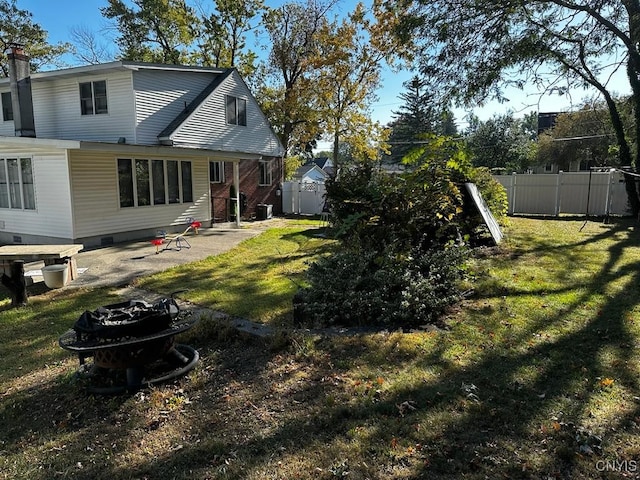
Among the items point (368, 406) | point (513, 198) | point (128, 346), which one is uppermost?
point (513, 198)

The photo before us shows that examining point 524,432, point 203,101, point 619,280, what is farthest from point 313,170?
point 524,432

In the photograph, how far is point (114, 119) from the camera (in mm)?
13367

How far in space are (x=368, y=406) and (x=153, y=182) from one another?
38.9 ft

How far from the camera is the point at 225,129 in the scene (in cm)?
1689

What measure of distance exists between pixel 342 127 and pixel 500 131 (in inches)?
532

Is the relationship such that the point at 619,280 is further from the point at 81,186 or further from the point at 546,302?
the point at 81,186

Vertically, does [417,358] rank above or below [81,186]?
below

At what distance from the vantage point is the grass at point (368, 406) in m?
2.46

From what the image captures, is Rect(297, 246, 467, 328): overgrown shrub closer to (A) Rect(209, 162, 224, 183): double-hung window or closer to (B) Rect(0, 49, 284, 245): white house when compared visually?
(B) Rect(0, 49, 284, 245): white house

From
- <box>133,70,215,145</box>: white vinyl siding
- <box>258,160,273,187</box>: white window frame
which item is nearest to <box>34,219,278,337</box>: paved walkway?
<box>133,70,215,145</box>: white vinyl siding

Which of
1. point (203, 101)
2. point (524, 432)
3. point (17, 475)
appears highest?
point (203, 101)

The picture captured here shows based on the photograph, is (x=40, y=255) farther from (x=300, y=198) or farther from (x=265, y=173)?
(x=300, y=198)

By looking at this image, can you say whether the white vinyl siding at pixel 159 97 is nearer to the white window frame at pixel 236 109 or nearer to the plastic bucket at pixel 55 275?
the white window frame at pixel 236 109

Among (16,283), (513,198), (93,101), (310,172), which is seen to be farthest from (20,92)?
(310,172)
